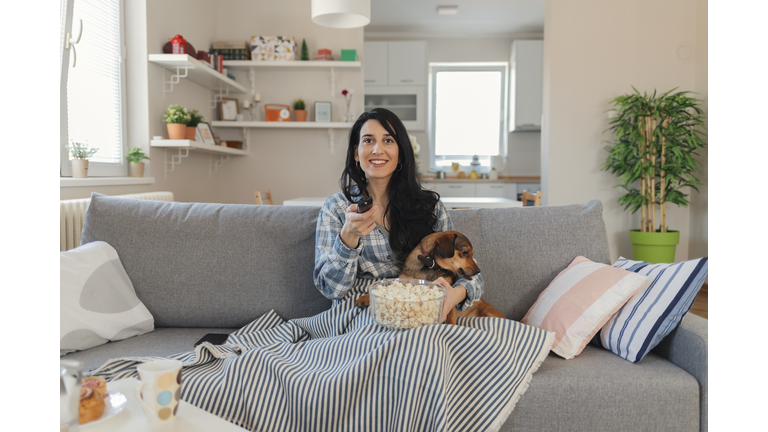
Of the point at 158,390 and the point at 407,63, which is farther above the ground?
the point at 407,63

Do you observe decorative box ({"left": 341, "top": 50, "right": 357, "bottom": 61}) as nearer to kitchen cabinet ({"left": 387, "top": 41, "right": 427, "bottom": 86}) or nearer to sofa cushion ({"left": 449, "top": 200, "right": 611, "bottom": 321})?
kitchen cabinet ({"left": 387, "top": 41, "right": 427, "bottom": 86})

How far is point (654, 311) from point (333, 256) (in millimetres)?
887

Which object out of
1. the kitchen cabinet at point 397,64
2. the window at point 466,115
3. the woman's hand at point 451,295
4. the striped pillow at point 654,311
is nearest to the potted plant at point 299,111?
the kitchen cabinet at point 397,64

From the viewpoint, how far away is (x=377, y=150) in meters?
1.53

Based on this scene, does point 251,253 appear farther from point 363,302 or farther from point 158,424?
point 158,424

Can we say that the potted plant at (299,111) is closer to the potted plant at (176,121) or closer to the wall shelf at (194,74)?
the wall shelf at (194,74)

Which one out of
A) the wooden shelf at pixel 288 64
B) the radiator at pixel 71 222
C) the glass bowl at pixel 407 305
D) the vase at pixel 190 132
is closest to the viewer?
the glass bowl at pixel 407 305

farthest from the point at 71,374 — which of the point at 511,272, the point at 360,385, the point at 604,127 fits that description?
the point at 604,127

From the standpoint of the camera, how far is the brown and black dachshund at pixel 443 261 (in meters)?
1.35

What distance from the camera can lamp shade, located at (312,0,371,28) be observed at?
113 inches

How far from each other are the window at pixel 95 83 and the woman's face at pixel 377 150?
5.87ft

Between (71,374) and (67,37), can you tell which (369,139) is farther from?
(67,37)

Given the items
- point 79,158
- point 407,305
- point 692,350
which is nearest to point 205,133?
point 79,158

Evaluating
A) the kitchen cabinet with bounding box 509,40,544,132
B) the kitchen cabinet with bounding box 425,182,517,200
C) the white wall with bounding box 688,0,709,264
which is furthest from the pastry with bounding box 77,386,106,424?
the kitchen cabinet with bounding box 509,40,544,132
